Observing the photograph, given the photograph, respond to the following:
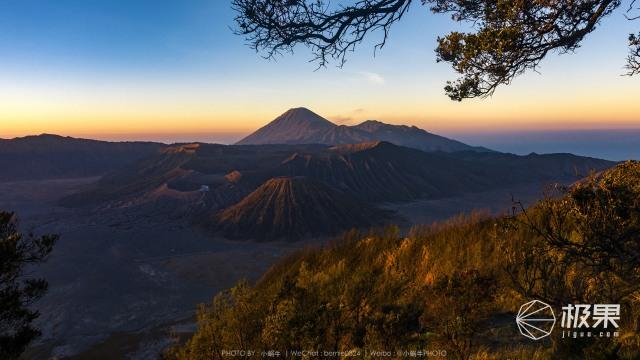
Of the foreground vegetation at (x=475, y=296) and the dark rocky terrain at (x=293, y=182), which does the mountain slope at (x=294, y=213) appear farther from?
the foreground vegetation at (x=475, y=296)

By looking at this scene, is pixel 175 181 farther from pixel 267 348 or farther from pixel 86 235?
pixel 267 348

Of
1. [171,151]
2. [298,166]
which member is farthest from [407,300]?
[171,151]

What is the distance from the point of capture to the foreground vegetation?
3875mm

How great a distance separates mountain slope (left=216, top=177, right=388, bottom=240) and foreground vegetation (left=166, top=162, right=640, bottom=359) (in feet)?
193

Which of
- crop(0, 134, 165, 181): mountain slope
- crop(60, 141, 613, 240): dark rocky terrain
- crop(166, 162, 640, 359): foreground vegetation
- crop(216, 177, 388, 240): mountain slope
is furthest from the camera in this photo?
crop(0, 134, 165, 181): mountain slope

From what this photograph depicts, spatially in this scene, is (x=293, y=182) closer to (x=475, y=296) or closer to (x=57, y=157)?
(x=475, y=296)

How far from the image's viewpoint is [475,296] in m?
4.57

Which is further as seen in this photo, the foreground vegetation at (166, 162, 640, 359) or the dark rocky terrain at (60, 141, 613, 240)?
the dark rocky terrain at (60, 141, 613, 240)

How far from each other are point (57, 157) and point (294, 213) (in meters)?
135

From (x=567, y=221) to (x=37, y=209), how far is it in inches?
4040

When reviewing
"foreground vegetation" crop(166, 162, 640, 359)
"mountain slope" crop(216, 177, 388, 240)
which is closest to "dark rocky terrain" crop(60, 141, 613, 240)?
"mountain slope" crop(216, 177, 388, 240)

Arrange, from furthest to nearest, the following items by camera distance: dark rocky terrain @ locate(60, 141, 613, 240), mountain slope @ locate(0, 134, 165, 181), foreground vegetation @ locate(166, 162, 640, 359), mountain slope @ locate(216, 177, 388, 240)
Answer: mountain slope @ locate(0, 134, 165, 181) → dark rocky terrain @ locate(60, 141, 613, 240) → mountain slope @ locate(216, 177, 388, 240) → foreground vegetation @ locate(166, 162, 640, 359)

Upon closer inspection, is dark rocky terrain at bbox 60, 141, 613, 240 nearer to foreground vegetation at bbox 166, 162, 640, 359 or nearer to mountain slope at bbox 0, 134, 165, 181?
mountain slope at bbox 0, 134, 165, 181

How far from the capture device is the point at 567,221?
22.7ft
